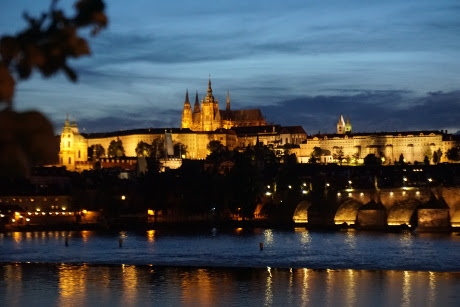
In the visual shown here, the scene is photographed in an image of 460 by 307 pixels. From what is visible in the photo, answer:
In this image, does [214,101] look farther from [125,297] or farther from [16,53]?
[16,53]

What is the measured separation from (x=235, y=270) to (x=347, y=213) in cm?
2701

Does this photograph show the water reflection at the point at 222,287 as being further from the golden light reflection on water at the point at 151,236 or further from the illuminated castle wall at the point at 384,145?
the illuminated castle wall at the point at 384,145

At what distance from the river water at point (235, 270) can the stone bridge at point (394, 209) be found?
2.19 metres

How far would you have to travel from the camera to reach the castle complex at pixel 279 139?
139m

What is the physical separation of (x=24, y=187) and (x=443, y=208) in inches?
A: 1295

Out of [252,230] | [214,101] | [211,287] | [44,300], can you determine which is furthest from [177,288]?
[214,101]

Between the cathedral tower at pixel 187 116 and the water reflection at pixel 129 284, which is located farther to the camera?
the cathedral tower at pixel 187 116

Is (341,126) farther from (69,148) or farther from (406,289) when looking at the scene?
(406,289)

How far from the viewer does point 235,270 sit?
31297mm

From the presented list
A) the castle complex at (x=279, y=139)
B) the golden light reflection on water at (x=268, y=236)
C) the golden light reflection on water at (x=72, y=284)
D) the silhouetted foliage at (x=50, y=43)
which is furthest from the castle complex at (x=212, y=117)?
the silhouetted foliage at (x=50, y=43)

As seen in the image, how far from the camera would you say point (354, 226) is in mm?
54469

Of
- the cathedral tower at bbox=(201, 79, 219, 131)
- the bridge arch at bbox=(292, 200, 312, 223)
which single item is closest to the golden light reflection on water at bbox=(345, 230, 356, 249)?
the bridge arch at bbox=(292, 200, 312, 223)

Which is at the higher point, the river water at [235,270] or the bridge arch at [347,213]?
the bridge arch at [347,213]

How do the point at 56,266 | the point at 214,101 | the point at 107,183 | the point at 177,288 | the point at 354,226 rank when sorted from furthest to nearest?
the point at 214,101 → the point at 107,183 → the point at 354,226 → the point at 56,266 → the point at 177,288
